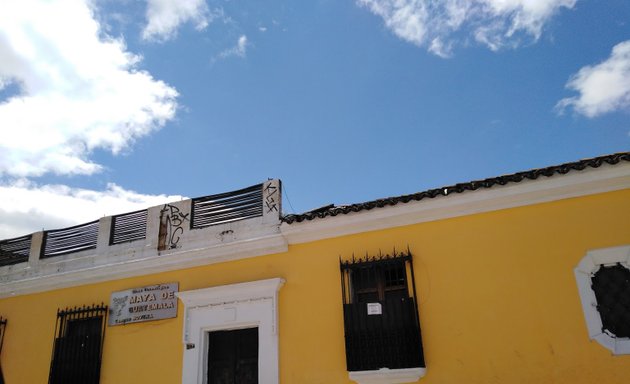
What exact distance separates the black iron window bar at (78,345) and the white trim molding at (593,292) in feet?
23.3

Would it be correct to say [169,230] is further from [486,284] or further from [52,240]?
[486,284]

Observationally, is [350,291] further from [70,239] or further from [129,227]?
[70,239]

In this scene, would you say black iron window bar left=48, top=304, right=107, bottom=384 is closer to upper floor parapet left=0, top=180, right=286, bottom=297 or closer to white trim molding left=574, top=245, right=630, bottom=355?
upper floor parapet left=0, top=180, right=286, bottom=297

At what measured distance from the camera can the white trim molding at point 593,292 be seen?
568 centimetres

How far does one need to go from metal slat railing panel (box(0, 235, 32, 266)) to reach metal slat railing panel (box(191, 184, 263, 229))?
378 cm

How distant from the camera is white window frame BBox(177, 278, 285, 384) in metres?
7.20

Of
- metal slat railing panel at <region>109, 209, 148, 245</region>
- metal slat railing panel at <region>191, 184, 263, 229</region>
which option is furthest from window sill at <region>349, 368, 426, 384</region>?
metal slat railing panel at <region>109, 209, 148, 245</region>

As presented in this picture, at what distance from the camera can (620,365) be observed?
221 inches

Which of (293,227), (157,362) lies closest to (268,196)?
(293,227)

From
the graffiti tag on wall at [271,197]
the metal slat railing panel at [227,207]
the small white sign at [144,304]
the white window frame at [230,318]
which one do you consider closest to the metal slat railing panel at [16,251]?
the small white sign at [144,304]

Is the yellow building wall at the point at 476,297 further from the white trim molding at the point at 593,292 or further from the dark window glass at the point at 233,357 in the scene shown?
the dark window glass at the point at 233,357

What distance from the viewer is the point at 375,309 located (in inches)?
259

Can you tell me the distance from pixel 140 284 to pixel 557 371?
628cm

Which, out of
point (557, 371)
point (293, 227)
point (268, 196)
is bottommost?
point (557, 371)
